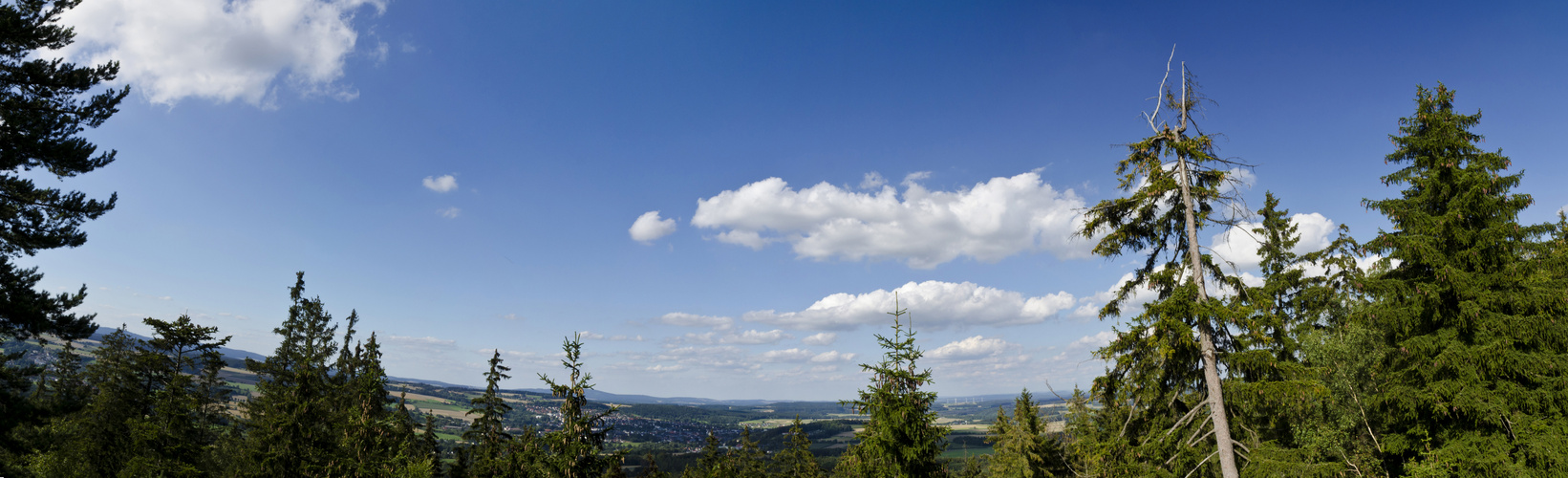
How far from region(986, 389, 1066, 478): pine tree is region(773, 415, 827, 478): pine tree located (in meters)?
12.7

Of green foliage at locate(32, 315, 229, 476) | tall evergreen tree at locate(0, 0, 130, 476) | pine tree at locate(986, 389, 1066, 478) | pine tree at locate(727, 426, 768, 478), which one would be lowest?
pine tree at locate(727, 426, 768, 478)

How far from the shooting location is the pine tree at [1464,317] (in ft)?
54.0

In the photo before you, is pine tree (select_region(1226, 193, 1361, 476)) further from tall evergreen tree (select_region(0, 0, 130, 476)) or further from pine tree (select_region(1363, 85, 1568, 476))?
tall evergreen tree (select_region(0, 0, 130, 476))

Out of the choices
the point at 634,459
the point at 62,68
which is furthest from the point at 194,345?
the point at 634,459

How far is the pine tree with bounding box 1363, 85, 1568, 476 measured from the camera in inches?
648

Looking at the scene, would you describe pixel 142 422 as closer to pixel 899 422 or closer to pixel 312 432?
pixel 312 432

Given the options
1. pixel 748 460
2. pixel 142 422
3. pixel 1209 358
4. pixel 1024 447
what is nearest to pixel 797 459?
pixel 748 460

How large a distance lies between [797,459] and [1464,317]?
3284 cm

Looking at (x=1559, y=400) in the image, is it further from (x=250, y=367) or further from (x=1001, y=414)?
(x=250, y=367)

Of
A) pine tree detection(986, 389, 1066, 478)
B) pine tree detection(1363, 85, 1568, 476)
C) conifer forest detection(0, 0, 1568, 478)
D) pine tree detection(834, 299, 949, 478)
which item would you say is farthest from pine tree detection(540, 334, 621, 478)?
pine tree detection(986, 389, 1066, 478)

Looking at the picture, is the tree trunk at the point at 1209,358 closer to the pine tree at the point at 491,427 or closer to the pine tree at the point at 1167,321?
the pine tree at the point at 1167,321

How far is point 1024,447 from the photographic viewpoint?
38188 mm

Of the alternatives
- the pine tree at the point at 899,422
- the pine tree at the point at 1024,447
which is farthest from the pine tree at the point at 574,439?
the pine tree at the point at 1024,447

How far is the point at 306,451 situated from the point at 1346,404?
43.9 meters
